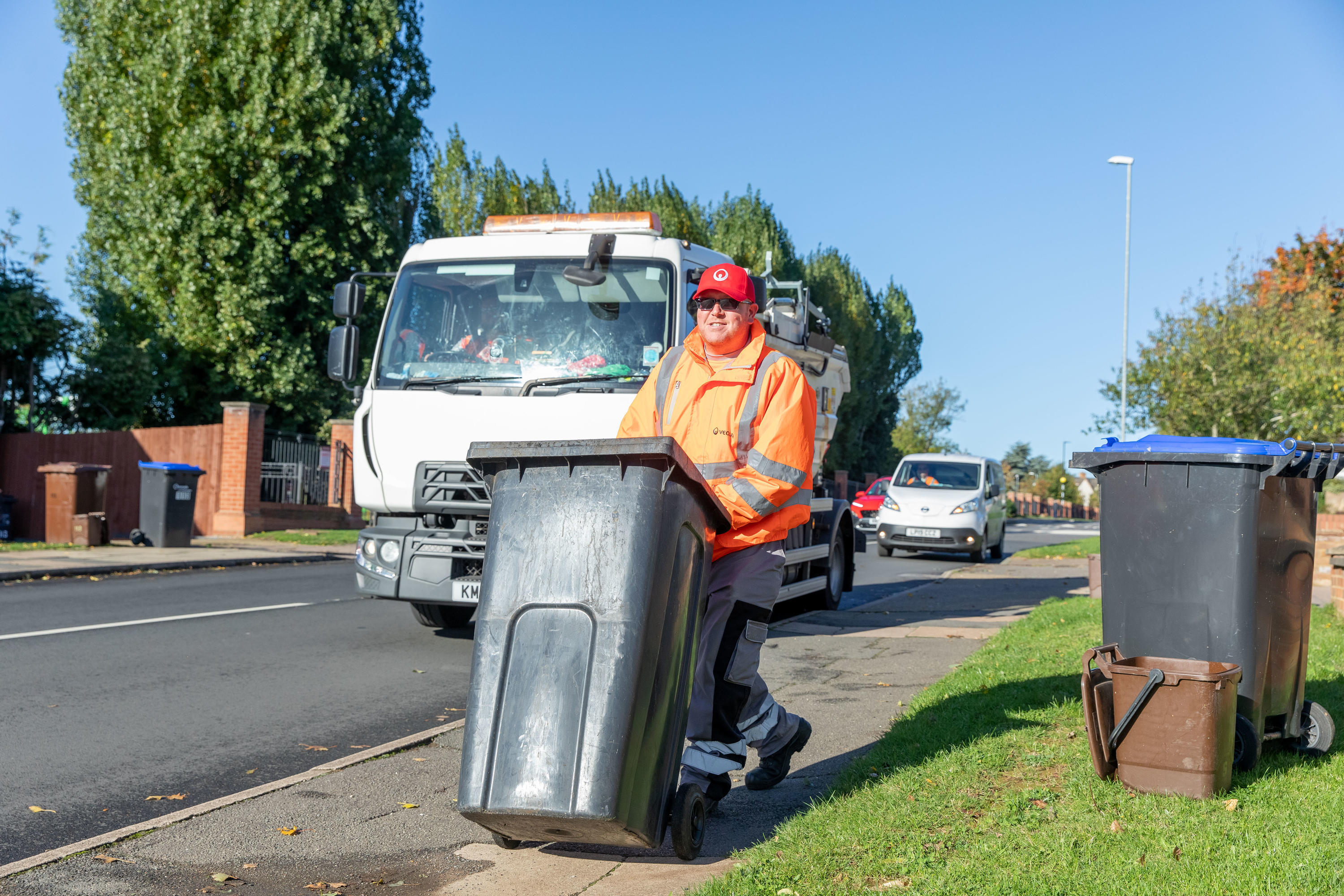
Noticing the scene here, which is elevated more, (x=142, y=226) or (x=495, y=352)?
(x=142, y=226)

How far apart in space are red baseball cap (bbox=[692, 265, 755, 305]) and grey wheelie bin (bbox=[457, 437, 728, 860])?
71 cm

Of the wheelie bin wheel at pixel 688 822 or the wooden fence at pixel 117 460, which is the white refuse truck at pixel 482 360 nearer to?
the wheelie bin wheel at pixel 688 822

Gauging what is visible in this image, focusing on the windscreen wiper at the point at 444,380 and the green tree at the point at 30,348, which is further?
the green tree at the point at 30,348

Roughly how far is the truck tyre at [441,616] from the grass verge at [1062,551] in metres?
12.0

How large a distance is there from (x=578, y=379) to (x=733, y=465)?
361 cm

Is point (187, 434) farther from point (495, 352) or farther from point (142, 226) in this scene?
point (495, 352)

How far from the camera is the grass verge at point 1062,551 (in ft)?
63.1

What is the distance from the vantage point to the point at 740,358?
3904mm

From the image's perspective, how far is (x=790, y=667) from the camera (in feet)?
24.9

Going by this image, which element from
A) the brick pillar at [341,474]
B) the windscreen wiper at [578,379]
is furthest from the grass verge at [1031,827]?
the brick pillar at [341,474]

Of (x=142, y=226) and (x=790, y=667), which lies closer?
(x=790, y=667)

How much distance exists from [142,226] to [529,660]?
24.2m

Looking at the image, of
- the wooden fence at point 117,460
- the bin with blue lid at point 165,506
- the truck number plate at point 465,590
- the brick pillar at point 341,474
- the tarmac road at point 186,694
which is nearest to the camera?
the tarmac road at point 186,694

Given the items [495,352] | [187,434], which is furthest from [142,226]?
[495,352]
